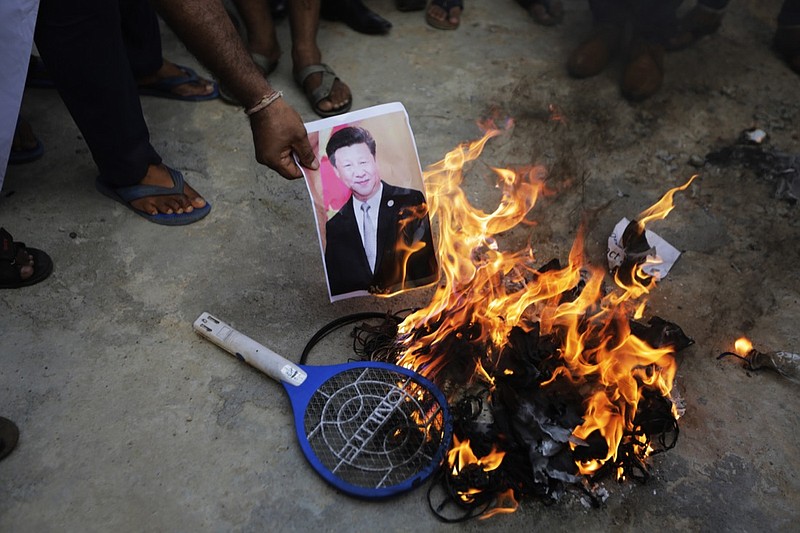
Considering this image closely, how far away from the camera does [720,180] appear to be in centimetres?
278

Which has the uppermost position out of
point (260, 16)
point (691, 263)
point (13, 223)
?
point (260, 16)

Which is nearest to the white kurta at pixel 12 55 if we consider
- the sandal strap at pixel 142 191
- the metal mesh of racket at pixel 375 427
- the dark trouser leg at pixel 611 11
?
the sandal strap at pixel 142 191

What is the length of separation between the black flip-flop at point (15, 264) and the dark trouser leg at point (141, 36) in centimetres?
107

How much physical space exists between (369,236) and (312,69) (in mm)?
1488

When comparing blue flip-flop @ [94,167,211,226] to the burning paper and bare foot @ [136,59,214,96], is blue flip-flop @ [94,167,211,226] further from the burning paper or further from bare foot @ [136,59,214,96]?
the burning paper

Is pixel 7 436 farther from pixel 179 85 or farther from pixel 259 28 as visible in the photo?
pixel 259 28

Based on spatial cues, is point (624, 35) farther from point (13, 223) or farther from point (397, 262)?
point (13, 223)

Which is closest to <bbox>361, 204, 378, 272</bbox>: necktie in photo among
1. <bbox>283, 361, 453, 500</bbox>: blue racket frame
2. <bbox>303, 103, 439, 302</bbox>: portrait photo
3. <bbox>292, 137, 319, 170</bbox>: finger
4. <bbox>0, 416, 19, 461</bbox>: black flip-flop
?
<bbox>303, 103, 439, 302</bbox>: portrait photo

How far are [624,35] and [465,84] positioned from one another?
1.04 m

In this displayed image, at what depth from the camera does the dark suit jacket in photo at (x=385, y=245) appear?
195cm

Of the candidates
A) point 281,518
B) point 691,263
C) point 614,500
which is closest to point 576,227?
point 691,263

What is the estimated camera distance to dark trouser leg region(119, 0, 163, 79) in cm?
265

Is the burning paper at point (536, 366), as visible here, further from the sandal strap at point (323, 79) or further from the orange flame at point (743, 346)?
the sandal strap at point (323, 79)

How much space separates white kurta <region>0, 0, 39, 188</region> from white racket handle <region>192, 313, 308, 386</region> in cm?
77
